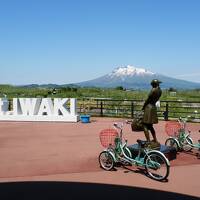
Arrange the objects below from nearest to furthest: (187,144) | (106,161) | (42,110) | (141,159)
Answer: (141,159) < (106,161) < (187,144) < (42,110)

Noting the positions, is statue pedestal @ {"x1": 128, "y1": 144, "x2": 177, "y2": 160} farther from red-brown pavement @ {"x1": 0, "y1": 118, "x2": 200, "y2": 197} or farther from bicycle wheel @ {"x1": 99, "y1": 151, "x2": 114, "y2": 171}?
bicycle wheel @ {"x1": 99, "y1": 151, "x2": 114, "y2": 171}

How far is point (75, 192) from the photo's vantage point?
25.3ft

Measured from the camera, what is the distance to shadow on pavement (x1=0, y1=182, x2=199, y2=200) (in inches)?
291

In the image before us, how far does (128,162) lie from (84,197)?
2.48 m

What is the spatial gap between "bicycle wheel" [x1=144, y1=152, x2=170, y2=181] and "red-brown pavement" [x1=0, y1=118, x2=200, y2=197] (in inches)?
7.2

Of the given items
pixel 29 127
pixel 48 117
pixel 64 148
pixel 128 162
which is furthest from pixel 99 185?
pixel 48 117

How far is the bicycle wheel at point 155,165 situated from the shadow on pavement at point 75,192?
98cm

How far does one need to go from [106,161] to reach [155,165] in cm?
145

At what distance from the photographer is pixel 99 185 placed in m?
8.22

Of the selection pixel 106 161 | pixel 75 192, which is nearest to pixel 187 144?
pixel 106 161

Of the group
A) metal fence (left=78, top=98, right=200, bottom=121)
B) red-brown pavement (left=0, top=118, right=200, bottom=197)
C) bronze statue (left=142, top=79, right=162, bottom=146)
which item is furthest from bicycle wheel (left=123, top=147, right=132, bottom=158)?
metal fence (left=78, top=98, right=200, bottom=121)

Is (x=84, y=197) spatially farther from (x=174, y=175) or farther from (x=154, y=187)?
(x=174, y=175)

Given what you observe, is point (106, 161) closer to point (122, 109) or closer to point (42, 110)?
point (42, 110)

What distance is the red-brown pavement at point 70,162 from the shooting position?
8.56m
